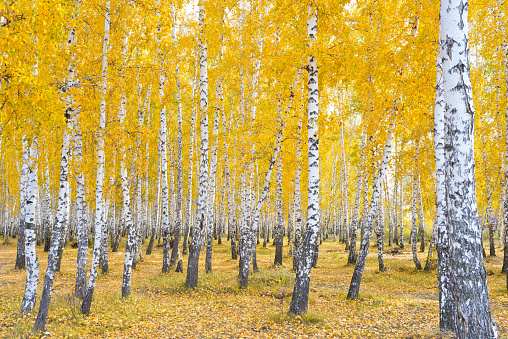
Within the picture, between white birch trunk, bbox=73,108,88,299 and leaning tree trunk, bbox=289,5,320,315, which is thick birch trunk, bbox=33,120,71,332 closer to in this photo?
white birch trunk, bbox=73,108,88,299

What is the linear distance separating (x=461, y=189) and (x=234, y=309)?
22.5 ft

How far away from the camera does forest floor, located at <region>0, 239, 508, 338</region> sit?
6609 mm

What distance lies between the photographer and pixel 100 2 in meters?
8.48

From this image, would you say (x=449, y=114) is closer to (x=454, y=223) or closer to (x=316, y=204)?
(x=454, y=223)

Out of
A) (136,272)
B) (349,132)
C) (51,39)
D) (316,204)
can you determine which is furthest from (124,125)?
(349,132)

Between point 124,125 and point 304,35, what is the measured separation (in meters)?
5.65

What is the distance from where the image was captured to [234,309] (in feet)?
27.7

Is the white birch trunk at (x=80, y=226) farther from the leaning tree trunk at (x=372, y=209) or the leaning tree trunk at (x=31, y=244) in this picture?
the leaning tree trunk at (x=372, y=209)

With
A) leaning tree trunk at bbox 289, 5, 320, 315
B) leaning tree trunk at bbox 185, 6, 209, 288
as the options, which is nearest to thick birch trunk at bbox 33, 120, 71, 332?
leaning tree trunk at bbox 185, 6, 209, 288

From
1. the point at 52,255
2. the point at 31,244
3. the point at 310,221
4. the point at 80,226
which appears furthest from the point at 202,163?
the point at 31,244

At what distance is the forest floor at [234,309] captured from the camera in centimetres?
661

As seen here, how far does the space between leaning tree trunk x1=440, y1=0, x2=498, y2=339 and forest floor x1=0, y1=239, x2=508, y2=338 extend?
3018 millimetres

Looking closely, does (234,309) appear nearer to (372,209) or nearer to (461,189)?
(372,209)

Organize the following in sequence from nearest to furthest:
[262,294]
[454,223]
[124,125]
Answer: [454,223] < [124,125] < [262,294]
